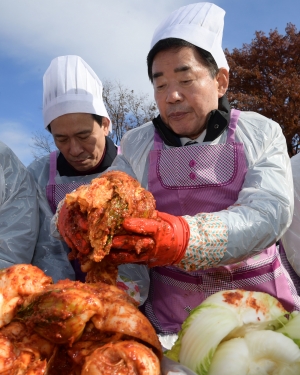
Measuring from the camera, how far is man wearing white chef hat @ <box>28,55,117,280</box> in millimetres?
2635

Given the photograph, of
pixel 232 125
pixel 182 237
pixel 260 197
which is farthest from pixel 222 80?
pixel 182 237

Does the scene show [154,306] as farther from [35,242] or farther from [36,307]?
[36,307]

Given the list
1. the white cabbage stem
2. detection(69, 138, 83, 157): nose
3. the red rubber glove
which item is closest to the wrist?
the red rubber glove

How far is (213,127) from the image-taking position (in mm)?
2205

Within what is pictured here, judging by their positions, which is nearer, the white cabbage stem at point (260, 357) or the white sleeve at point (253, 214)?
the white cabbage stem at point (260, 357)

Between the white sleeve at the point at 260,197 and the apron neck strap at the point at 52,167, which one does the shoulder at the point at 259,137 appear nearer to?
the white sleeve at the point at 260,197

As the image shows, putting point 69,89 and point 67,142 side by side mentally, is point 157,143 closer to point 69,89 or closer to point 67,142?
point 67,142

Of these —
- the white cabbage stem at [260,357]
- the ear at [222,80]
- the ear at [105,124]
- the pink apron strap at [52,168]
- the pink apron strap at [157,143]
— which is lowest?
the white cabbage stem at [260,357]

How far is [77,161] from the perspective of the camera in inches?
111

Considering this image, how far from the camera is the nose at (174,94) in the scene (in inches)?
81.9

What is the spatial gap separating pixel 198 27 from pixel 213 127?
21.5 inches

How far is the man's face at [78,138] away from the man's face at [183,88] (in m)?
0.71

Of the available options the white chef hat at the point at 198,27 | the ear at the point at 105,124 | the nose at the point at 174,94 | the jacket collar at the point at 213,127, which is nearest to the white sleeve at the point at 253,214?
the jacket collar at the point at 213,127

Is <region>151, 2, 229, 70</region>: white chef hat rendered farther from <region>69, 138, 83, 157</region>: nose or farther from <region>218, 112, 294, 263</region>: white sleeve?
<region>69, 138, 83, 157</region>: nose
